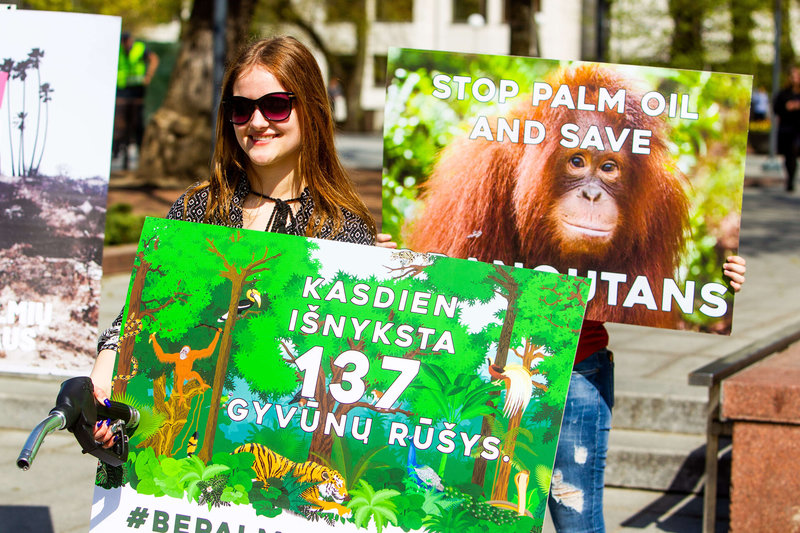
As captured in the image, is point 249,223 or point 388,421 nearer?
point 388,421

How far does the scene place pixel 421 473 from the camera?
216 centimetres

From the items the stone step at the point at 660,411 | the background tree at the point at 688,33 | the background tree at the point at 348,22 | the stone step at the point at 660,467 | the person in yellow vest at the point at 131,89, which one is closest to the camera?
the stone step at the point at 660,467

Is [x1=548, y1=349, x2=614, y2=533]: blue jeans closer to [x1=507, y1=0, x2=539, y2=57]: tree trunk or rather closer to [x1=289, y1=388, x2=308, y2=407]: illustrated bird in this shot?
[x1=289, y1=388, x2=308, y2=407]: illustrated bird

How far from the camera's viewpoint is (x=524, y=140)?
9.11 feet

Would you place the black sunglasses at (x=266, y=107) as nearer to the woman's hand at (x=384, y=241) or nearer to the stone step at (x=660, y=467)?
the woman's hand at (x=384, y=241)

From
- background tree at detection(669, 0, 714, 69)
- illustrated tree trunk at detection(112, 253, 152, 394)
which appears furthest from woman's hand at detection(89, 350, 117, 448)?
background tree at detection(669, 0, 714, 69)

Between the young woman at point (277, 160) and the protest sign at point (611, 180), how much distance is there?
0.33 m

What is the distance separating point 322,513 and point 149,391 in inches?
18.4

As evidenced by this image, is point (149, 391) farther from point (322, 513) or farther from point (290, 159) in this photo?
point (290, 159)

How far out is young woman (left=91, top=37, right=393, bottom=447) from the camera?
8.25 feet

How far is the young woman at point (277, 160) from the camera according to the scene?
Result: 2.51 metres

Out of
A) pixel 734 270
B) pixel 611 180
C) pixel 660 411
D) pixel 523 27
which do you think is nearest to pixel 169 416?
pixel 611 180

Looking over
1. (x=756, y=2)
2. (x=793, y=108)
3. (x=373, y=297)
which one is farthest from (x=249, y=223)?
(x=756, y=2)

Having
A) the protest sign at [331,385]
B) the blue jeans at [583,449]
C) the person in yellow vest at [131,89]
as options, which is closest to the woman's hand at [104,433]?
the protest sign at [331,385]
